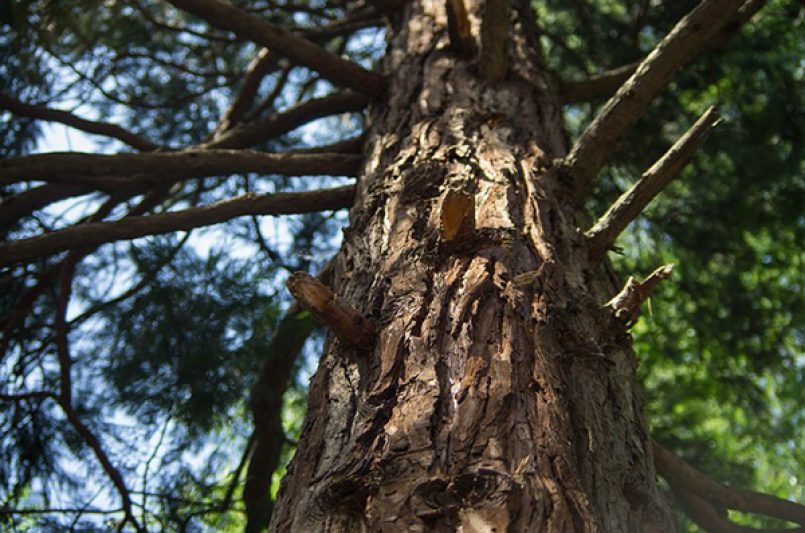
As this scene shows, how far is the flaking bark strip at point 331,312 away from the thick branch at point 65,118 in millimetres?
1838

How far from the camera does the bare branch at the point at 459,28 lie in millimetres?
3266

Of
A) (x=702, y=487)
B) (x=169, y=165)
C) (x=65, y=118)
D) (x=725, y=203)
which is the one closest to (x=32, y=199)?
(x=65, y=118)

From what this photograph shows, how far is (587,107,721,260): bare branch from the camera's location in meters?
2.49

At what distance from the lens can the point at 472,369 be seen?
1900 millimetres

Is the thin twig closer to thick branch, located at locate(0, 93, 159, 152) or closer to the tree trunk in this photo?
thick branch, located at locate(0, 93, 159, 152)

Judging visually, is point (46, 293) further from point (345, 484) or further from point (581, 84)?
point (345, 484)

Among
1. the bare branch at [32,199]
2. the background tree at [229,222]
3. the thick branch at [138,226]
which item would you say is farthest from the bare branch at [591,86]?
the bare branch at [32,199]

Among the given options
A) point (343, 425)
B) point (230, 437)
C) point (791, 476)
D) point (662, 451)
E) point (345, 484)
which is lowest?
point (345, 484)

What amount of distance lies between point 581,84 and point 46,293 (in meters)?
2.99

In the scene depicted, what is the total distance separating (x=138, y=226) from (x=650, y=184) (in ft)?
5.51

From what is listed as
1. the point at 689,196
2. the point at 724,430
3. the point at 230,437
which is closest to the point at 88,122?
the point at 230,437

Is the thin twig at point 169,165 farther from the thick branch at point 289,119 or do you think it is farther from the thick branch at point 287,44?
the thick branch at point 289,119

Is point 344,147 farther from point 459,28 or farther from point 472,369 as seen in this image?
point 472,369

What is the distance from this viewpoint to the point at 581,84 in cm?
400
